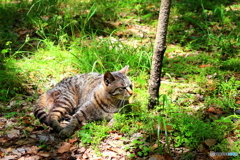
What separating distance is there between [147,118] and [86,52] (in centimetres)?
231

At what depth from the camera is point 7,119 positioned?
161 inches

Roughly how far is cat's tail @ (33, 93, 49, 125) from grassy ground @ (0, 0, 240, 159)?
504mm

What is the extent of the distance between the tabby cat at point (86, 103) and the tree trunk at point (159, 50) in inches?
12.9

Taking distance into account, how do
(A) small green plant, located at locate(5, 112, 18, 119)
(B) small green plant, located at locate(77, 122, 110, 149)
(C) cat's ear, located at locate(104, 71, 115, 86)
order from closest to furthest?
1. (B) small green plant, located at locate(77, 122, 110, 149)
2. (C) cat's ear, located at locate(104, 71, 115, 86)
3. (A) small green plant, located at locate(5, 112, 18, 119)

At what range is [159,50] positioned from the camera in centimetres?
365

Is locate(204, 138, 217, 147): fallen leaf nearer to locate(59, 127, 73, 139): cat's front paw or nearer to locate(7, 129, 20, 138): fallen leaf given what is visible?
locate(59, 127, 73, 139): cat's front paw

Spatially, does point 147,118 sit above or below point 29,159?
above

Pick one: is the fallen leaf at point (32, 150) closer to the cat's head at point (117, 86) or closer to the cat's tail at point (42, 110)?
the cat's tail at point (42, 110)

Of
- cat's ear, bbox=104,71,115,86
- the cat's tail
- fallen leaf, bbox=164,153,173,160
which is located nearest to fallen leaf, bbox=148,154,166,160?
fallen leaf, bbox=164,153,173,160

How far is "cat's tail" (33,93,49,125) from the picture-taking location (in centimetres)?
399

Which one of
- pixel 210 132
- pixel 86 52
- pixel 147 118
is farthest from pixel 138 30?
pixel 210 132

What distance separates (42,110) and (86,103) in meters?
0.65

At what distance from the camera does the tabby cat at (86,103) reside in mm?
3891

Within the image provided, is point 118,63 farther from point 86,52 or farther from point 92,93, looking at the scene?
point 92,93
